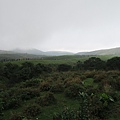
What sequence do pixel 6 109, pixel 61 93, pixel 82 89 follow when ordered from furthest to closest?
pixel 61 93
pixel 82 89
pixel 6 109

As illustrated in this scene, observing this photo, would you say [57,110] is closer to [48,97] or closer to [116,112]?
[48,97]

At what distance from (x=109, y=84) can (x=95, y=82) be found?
103 inches

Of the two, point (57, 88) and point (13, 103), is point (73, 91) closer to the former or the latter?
point (57, 88)

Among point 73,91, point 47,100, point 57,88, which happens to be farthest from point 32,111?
point 57,88

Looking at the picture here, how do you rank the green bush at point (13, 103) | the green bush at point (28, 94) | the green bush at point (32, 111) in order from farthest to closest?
1. the green bush at point (28, 94)
2. the green bush at point (13, 103)
3. the green bush at point (32, 111)

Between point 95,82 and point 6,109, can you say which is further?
point 95,82

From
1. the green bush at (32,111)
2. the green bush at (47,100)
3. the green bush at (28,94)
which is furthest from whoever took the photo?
the green bush at (28,94)

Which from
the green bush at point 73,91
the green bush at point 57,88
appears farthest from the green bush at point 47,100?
the green bush at point 57,88

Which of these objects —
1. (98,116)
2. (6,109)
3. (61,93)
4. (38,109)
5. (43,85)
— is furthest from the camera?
(43,85)

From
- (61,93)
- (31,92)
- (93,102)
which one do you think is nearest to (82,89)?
(61,93)

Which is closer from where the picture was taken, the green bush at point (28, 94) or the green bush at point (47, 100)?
the green bush at point (47, 100)

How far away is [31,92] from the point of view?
1628cm

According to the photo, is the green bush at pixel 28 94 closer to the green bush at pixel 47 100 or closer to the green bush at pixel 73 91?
the green bush at pixel 47 100

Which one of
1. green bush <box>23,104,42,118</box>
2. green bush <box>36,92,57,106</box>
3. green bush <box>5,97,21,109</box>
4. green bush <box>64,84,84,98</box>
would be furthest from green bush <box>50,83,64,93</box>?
green bush <box>23,104,42,118</box>
